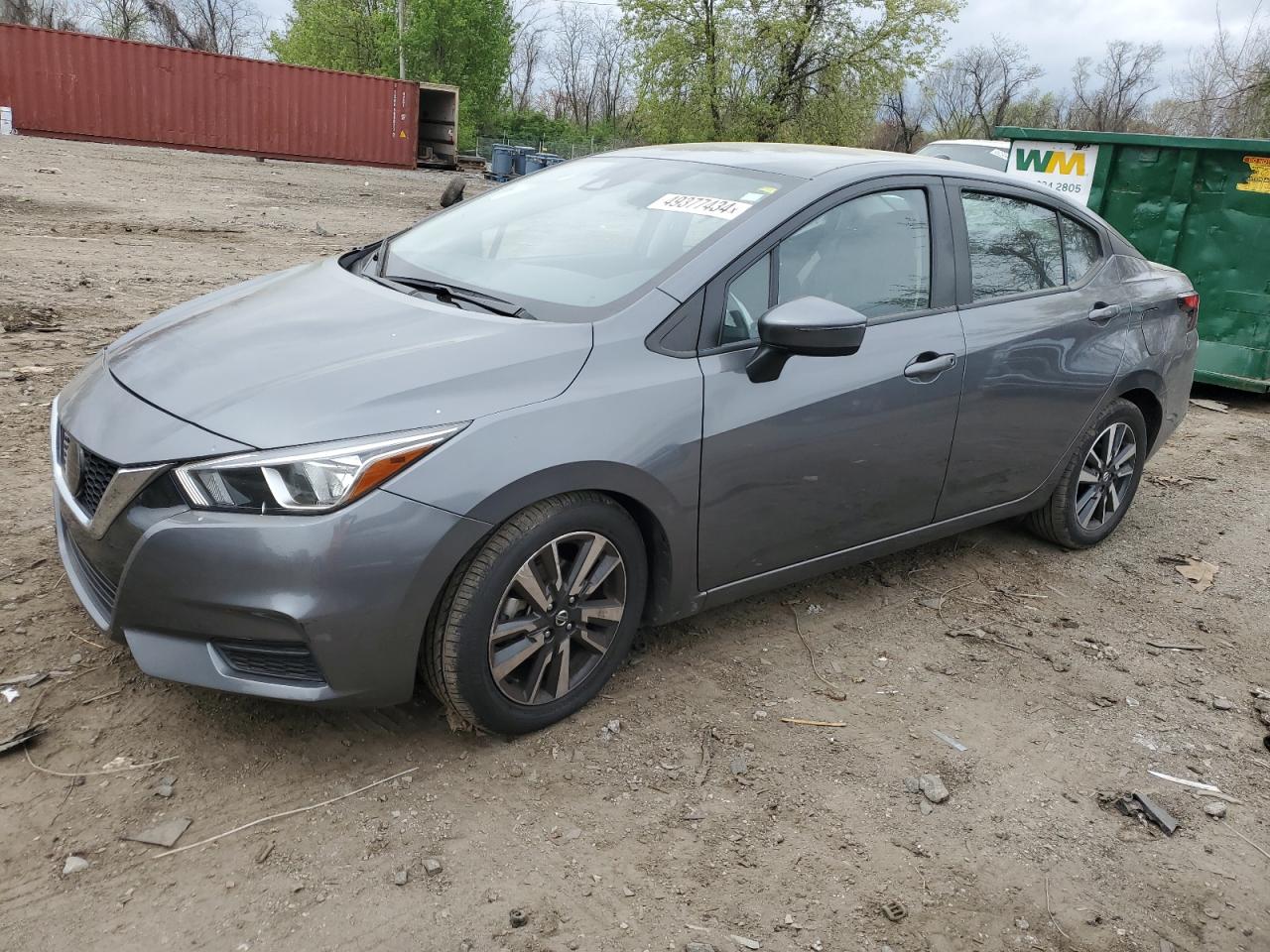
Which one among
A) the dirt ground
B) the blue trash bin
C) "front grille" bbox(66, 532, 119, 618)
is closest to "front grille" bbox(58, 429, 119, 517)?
"front grille" bbox(66, 532, 119, 618)

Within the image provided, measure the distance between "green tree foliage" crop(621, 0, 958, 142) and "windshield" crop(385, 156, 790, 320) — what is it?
98.9 feet

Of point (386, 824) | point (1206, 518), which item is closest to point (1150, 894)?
point (386, 824)

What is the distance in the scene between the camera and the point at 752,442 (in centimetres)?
321

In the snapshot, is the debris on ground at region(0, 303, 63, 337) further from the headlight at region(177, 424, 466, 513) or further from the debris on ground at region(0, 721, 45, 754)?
the headlight at region(177, 424, 466, 513)

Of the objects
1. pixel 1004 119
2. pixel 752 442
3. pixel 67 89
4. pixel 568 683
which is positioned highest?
pixel 1004 119

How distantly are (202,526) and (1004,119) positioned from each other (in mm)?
67439

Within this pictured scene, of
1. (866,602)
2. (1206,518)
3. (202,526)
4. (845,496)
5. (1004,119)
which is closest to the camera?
(202,526)

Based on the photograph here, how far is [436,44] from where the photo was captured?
154 feet

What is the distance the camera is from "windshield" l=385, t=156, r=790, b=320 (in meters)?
3.26

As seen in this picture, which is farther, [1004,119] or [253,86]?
[1004,119]

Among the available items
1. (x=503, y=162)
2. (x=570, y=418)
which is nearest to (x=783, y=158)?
(x=570, y=418)

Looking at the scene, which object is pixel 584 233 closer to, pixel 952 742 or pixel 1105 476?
pixel 952 742

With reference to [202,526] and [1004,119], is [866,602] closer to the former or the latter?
[202,526]

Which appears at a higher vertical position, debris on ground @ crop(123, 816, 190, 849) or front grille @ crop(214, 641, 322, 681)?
front grille @ crop(214, 641, 322, 681)
